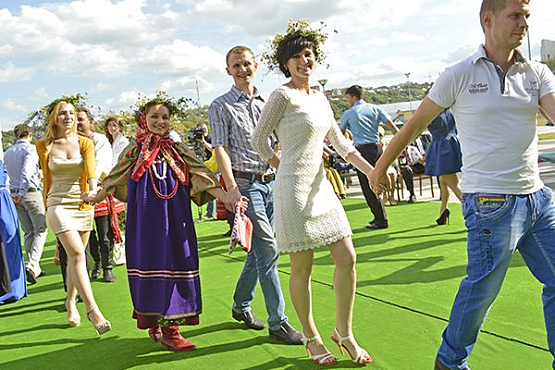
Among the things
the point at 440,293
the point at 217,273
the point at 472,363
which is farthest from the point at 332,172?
the point at 472,363

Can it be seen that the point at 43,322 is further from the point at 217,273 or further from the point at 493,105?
the point at 493,105

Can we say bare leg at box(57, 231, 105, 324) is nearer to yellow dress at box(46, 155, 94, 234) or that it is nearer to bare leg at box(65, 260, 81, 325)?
yellow dress at box(46, 155, 94, 234)

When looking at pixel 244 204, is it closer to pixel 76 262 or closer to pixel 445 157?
pixel 76 262

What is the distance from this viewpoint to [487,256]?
272 cm

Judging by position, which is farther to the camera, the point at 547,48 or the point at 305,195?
the point at 547,48

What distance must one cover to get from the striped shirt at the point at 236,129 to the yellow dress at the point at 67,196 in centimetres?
151

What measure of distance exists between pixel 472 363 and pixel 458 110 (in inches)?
57.3

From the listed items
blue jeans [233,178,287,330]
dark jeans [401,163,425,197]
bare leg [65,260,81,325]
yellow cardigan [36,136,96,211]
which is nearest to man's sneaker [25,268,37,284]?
bare leg [65,260,81,325]

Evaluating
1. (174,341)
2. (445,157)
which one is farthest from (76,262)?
(445,157)

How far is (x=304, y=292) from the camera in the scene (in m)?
3.51

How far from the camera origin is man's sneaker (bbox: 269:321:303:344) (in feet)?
12.7

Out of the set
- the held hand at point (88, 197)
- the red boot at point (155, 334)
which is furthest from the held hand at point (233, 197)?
the held hand at point (88, 197)

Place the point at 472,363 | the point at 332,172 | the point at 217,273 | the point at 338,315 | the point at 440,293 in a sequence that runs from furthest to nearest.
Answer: the point at 332,172 < the point at 217,273 < the point at 440,293 < the point at 338,315 < the point at 472,363

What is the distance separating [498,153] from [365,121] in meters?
5.61
